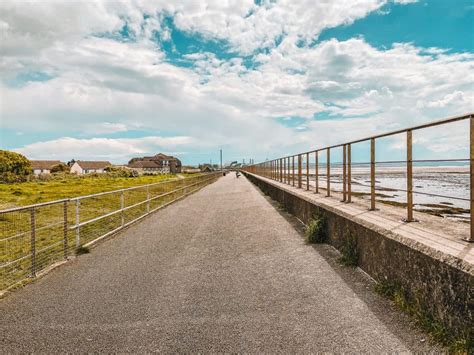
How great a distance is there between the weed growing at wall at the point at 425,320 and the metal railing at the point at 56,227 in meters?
4.61

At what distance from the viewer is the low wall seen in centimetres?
301

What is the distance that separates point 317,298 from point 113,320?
7.18ft

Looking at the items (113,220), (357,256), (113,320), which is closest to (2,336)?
(113,320)

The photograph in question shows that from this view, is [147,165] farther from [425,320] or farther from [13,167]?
[425,320]

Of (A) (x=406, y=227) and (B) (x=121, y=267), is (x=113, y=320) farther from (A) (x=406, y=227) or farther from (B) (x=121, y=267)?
(A) (x=406, y=227)

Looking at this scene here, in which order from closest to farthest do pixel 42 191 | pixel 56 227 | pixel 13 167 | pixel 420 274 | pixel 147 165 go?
pixel 420 274, pixel 56 227, pixel 42 191, pixel 13 167, pixel 147 165

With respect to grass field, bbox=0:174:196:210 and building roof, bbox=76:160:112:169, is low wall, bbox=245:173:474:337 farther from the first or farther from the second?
building roof, bbox=76:160:112:169

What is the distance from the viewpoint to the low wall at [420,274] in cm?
301

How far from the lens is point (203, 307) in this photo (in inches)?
166

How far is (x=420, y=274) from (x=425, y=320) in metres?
0.41

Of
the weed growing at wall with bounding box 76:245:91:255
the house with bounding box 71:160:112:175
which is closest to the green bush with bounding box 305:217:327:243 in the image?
the weed growing at wall with bounding box 76:245:91:255

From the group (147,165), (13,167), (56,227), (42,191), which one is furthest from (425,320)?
(147,165)

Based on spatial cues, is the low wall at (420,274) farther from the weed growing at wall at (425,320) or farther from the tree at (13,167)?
the tree at (13,167)

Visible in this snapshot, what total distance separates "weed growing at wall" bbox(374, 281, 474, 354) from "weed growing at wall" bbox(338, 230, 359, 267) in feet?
3.11
